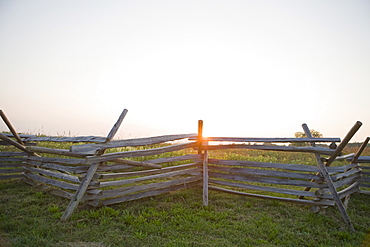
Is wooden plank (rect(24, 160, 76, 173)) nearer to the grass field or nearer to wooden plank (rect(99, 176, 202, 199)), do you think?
the grass field

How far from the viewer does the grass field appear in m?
4.61

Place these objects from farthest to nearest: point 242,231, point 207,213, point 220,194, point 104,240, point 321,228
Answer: point 220,194 → point 207,213 → point 321,228 → point 242,231 → point 104,240

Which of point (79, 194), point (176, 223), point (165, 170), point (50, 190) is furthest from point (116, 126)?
point (50, 190)

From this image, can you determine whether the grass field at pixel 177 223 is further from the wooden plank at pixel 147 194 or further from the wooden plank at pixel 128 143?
the wooden plank at pixel 128 143

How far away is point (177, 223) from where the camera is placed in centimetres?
534

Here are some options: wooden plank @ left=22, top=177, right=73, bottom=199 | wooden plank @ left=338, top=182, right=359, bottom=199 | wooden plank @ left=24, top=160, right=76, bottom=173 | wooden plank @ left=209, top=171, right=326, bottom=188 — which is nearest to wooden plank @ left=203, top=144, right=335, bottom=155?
wooden plank @ left=209, top=171, right=326, bottom=188

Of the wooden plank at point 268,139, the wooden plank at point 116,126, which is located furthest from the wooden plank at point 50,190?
the wooden plank at point 268,139

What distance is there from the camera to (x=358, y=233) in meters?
5.31

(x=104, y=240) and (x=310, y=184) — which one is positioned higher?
(x=310, y=184)

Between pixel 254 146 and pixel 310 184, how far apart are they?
1592mm

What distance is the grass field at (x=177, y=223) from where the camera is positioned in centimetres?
461

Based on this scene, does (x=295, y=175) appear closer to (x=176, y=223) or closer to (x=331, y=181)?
(x=331, y=181)

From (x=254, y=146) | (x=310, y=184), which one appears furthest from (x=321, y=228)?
(x=254, y=146)

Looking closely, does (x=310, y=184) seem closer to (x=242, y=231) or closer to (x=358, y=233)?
(x=358, y=233)
